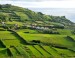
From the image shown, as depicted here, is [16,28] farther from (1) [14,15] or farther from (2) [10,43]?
(1) [14,15]

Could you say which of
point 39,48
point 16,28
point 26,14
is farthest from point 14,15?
point 39,48

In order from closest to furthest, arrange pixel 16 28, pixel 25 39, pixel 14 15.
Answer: pixel 25 39 < pixel 16 28 < pixel 14 15

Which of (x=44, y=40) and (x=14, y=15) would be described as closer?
(x=44, y=40)

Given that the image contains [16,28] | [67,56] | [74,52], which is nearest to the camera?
[67,56]

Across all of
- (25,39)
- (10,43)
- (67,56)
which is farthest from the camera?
(25,39)

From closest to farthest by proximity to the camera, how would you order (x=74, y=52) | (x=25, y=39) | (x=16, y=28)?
(x=74, y=52), (x=25, y=39), (x=16, y=28)

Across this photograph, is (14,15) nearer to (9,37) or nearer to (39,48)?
(9,37)

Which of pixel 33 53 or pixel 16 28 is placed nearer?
pixel 33 53

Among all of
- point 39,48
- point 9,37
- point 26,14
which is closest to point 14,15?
point 26,14
